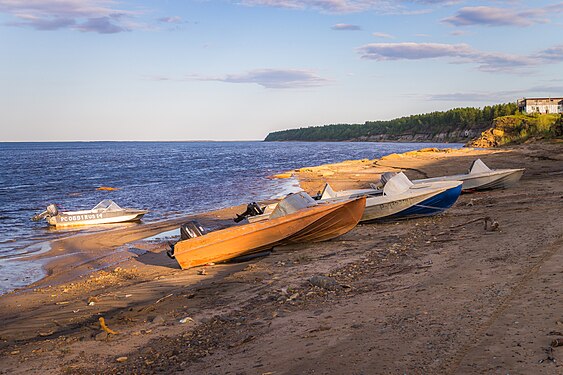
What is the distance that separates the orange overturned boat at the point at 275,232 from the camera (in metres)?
11.8

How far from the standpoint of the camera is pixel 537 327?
5406 millimetres

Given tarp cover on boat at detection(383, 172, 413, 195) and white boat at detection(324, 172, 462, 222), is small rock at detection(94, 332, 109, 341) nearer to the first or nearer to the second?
white boat at detection(324, 172, 462, 222)

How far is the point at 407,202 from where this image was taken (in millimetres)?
14844

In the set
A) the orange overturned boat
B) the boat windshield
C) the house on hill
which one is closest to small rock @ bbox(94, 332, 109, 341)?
the orange overturned boat

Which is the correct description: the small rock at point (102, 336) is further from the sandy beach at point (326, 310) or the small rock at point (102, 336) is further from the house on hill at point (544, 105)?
the house on hill at point (544, 105)

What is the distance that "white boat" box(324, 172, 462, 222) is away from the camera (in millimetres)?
14828

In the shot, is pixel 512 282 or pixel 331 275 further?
pixel 331 275

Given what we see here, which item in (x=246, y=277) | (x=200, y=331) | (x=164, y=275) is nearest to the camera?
(x=200, y=331)

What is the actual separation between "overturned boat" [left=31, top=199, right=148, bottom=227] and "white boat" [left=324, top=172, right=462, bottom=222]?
11.5 meters

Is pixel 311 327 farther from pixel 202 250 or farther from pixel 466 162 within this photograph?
pixel 466 162

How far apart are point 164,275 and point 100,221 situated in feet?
39.6

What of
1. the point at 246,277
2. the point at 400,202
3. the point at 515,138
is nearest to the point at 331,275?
the point at 246,277

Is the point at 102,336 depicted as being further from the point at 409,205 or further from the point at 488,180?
the point at 488,180

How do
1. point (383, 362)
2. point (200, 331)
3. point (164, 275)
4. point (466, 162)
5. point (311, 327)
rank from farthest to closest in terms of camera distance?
1. point (466, 162)
2. point (164, 275)
3. point (200, 331)
4. point (311, 327)
5. point (383, 362)
